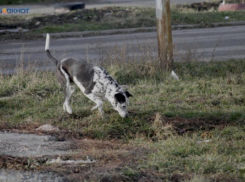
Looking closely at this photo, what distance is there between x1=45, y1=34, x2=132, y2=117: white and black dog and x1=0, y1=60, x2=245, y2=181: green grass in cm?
26

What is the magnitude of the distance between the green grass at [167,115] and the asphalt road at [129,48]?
1.58 ft

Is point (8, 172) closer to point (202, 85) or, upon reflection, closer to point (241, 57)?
point (202, 85)

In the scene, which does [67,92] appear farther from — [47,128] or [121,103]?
[121,103]

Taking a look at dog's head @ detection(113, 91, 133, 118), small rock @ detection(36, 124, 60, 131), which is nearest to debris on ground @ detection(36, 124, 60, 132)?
small rock @ detection(36, 124, 60, 131)

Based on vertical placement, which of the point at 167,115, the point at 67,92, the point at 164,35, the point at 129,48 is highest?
the point at 164,35

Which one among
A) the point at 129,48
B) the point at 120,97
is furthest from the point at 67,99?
the point at 129,48

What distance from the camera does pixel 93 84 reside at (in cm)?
798

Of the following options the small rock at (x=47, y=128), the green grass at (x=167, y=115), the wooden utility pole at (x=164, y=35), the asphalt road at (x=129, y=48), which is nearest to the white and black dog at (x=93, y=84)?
the green grass at (x=167, y=115)

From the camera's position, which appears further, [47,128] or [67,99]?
[67,99]

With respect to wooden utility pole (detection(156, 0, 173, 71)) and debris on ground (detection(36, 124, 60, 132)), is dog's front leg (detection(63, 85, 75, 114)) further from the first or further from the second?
wooden utility pole (detection(156, 0, 173, 71))

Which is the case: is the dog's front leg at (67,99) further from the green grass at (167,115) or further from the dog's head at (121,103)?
the dog's head at (121,103)

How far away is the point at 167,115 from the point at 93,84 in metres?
1.36

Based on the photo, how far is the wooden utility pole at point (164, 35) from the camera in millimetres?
10691

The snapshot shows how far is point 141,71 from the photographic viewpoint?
10.4m
